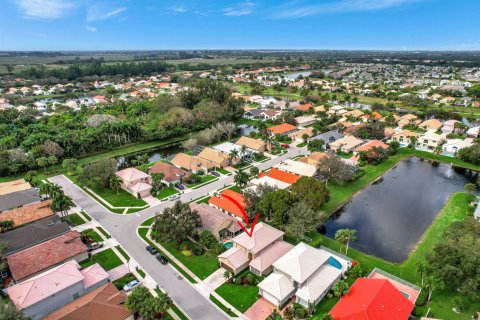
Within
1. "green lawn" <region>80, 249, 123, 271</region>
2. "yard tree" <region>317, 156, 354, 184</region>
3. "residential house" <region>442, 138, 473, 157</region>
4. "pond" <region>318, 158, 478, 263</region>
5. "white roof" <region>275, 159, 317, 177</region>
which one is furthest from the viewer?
"residential house" <region>442, 138, 473, 157</region>

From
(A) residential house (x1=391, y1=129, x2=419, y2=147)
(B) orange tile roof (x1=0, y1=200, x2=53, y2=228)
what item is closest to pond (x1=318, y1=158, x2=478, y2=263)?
(A) residential house (x1=391, y1=129, x2=419, y2=147)

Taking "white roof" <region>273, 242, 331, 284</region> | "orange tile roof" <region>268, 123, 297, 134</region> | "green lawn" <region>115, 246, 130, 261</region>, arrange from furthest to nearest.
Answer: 1. "orange tile roof" <region>268, 123, 297, 134</region>
2. "green lawn" <region>115, 246, 130, 261</region>
3. "white roof" <region>273, 242, 331, 284</region>

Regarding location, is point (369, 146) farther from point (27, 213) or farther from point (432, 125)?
point (27, 213)

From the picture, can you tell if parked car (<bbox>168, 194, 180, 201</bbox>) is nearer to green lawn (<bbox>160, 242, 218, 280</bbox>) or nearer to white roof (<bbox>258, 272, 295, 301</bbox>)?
green lawn (<bbox>160, 242, 218, 280</bbox>)

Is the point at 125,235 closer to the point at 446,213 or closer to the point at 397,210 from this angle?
the point at 397,210

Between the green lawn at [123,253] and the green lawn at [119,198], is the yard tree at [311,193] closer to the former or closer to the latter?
the green lawn at [123,253]

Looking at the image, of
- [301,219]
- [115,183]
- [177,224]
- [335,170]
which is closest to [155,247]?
[177,224]
